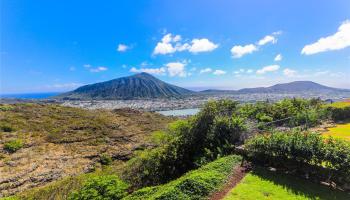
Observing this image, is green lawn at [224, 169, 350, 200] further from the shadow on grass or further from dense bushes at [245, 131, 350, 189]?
dense bushes at [245, 131, 350, 189]

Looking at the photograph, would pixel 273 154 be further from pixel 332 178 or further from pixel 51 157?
pixel 51 157

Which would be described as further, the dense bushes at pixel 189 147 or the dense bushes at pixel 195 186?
the dense bushes at pixel 189 147

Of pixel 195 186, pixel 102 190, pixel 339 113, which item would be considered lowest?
pixel 102 190

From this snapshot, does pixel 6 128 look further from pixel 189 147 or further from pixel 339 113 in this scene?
pixel 339 113

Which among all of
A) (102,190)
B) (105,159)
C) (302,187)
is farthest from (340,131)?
(105,159)

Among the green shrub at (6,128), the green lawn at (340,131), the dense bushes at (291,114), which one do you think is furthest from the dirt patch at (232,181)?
the green shrub at (6,128)

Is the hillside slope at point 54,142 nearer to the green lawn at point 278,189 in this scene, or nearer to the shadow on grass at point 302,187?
the green lawn at point 278,189

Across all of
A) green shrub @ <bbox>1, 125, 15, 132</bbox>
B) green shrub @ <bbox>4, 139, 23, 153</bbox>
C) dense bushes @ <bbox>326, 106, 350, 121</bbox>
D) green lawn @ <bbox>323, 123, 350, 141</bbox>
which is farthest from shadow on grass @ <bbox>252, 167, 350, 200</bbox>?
green shrub @ <bbox>1, 125, 15, 132</bbox>
